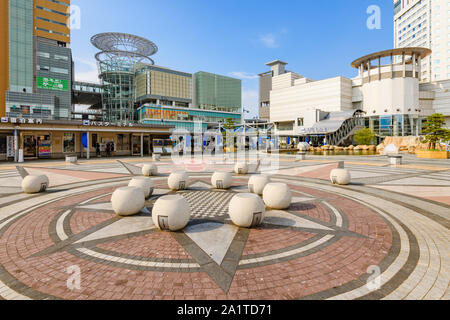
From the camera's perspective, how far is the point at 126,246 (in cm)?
526

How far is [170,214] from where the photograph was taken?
5.95 metres

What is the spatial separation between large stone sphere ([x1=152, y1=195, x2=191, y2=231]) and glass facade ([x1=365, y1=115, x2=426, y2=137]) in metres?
80.3

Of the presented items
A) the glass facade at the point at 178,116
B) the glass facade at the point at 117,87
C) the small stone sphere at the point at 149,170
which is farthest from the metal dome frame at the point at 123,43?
the small stone sphere at the point at 149,170

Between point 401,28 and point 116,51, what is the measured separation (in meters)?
125

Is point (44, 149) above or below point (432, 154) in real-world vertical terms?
above

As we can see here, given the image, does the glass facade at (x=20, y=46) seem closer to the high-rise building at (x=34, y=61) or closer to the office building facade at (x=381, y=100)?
the high-rise building at (x=34, y=61)

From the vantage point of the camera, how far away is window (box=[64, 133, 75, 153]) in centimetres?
2872

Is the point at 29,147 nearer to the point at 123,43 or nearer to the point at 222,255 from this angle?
the point at 222,255

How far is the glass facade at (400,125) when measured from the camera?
69.0 metres

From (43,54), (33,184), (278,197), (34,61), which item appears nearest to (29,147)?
(33,184)

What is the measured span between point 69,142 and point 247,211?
98.5 ft
